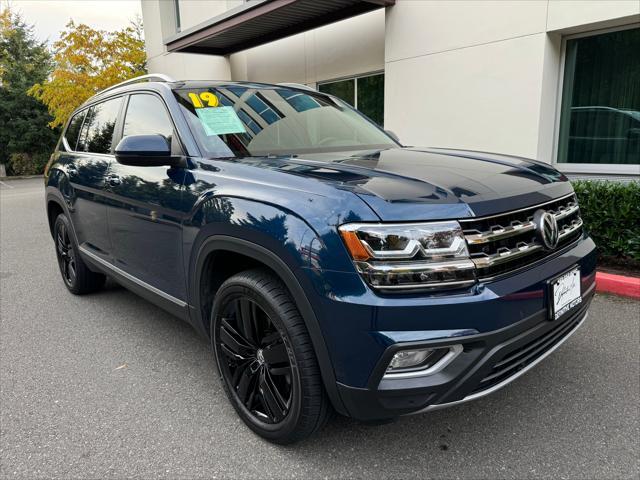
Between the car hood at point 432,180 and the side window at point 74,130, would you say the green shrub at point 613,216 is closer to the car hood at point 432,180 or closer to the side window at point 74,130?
the car hood at point 432,180

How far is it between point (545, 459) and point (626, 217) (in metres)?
3.20

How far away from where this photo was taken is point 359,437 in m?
2.37

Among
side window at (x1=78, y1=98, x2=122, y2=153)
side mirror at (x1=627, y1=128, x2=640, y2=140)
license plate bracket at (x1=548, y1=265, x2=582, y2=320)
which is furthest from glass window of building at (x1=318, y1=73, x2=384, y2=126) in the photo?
license plate bracket at (x1=548, y1=265, x2=582, y2=320)

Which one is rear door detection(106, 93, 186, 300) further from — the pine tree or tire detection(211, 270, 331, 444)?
the pine tree

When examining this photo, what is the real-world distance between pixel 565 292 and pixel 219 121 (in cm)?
205

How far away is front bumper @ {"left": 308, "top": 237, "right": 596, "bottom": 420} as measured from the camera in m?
1.72

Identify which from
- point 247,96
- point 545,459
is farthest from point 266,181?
point 545,459

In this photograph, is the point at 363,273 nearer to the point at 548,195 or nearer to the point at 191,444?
the point at 548,195

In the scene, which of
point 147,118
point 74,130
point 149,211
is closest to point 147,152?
point 149,211

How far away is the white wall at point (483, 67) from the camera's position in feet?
19.6

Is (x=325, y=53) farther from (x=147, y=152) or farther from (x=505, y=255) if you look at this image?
(x=505, y=255)

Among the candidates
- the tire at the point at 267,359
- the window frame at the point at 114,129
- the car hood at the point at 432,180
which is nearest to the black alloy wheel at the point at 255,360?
the tire at the point at 267,359

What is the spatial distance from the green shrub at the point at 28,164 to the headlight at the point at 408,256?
28.6m

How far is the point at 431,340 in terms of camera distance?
172 centimetres
